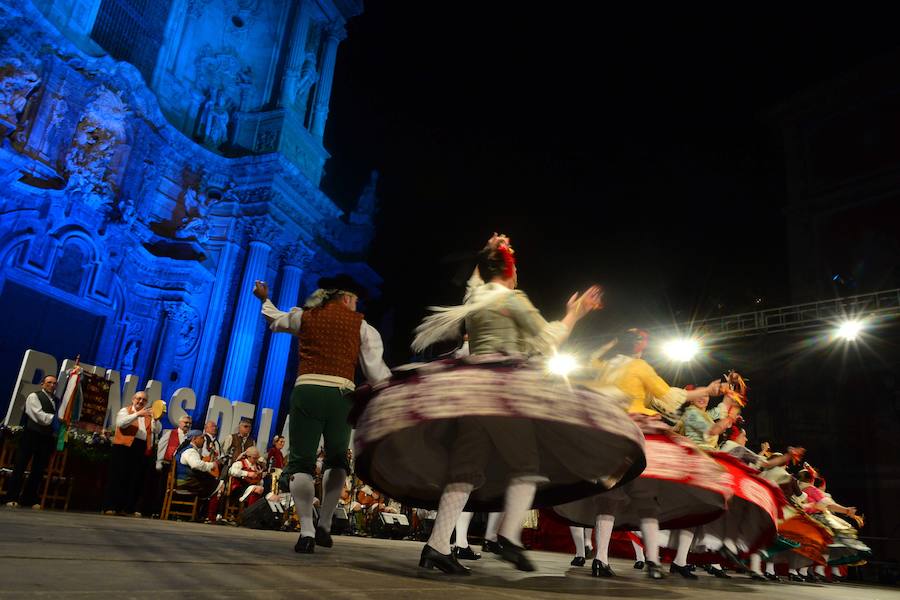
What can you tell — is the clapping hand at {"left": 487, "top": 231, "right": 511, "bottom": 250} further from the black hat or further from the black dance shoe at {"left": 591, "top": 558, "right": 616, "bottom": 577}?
the black dance shoe at {"left": 591, "top": 558, "right": 616, "bottom": 577}

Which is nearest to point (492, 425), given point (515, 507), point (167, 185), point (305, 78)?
point (515, 507)

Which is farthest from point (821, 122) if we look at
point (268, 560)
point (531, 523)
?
point (268, 560)

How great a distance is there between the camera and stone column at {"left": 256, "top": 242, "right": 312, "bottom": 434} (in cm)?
1870

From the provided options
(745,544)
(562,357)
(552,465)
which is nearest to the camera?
(562,357)

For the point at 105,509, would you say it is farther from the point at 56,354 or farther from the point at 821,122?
the point at 821,122

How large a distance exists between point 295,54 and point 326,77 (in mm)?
2025

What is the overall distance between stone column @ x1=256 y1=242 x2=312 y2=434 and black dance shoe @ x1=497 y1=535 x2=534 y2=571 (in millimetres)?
16574

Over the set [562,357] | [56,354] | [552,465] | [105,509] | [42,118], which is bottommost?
[105,509]

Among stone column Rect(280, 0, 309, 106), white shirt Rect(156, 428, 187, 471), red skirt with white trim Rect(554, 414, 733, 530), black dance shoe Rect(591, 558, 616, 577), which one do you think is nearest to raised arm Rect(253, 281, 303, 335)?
red skirt with white trim Rect(554, 414, 733, 530)

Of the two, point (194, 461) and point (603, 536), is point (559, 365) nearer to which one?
point (603, 536)

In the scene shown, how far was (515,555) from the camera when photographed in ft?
9.36

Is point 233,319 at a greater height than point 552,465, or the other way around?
point 233,319

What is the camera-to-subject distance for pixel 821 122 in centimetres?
2327

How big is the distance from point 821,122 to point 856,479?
1364 cm
